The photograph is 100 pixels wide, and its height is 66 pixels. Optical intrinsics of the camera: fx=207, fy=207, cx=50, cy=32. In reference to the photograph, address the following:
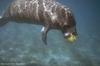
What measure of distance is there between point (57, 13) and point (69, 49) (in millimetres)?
7670

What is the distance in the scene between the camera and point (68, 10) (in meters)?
7.69

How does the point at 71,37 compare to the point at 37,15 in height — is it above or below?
below

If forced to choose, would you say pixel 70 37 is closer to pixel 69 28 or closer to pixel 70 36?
pixel 70 36

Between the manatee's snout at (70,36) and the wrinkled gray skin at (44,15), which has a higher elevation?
the wrinkled gray skin at (44,15)

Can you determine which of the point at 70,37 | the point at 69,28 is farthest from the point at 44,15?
the point at 70,37

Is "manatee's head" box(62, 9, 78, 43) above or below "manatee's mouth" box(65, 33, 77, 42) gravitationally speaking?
above

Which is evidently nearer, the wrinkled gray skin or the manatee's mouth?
the manatee's mouth

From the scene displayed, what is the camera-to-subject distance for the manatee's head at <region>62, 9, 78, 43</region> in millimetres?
7185

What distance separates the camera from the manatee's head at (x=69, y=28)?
7.19 m

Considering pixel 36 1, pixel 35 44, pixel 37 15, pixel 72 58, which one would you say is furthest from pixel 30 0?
pixel 35 44

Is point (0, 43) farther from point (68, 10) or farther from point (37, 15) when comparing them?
point (68, 10)

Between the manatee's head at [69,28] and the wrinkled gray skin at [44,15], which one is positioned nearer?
the manatee's head at [69,28]

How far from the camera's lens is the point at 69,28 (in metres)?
7.32

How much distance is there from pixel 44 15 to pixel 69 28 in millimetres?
1290
